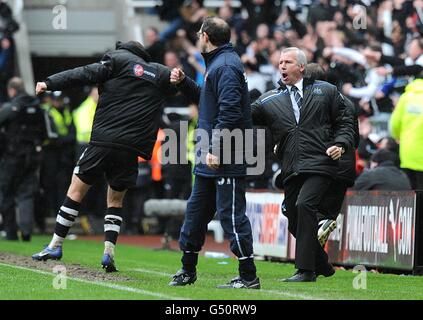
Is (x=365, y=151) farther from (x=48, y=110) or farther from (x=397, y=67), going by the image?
(x=48, y=110)

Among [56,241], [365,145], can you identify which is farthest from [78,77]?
[365,145]

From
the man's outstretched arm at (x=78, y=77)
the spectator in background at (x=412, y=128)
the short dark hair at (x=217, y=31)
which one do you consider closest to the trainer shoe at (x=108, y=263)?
the man's outstretched arm at (x=78, y=77)

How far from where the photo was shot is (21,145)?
760 inches

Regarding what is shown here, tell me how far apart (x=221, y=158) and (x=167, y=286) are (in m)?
1.30

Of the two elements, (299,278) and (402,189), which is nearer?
(299,278)

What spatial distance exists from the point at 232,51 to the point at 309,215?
1.87m

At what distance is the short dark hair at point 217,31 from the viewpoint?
10305 mm

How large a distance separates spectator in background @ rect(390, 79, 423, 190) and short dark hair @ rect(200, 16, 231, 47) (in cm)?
458

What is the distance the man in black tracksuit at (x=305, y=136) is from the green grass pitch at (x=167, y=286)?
50cm

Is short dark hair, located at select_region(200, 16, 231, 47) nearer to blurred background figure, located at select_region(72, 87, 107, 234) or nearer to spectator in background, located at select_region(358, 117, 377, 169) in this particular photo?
spectator in background, located at select_region(358, 117, 377, 169)

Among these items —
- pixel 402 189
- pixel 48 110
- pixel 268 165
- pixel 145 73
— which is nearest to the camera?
pixel 145 73

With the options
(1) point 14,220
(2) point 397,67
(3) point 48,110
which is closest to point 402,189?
(2) point 397,67

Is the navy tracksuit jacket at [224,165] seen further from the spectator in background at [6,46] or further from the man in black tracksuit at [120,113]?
the spectator in background at [6,46]

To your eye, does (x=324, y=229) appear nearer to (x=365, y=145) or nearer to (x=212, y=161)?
(x=212, y=161)
